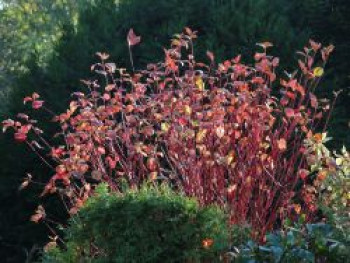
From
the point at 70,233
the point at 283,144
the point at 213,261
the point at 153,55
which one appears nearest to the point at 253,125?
the point at 283,144

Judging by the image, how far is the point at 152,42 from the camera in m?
7.34

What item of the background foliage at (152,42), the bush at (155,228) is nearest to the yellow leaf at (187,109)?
the bush at (155,228)

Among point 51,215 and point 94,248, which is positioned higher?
point 94,248

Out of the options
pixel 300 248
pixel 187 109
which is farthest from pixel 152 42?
pixel 300 248

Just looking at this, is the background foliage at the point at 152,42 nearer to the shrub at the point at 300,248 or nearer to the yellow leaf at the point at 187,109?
the yellow leaf at the point at 187,109

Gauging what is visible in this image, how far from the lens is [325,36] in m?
8.02

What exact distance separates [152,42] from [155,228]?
136 inches

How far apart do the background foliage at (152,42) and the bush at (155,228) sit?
2.85 m

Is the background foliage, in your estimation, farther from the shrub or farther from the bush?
the shrub

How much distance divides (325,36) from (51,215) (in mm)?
3482

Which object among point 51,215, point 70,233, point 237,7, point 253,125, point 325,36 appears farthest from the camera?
point 325,36

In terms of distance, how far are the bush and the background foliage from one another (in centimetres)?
285

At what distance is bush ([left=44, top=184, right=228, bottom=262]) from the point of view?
4.19m

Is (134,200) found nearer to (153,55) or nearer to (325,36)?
(153,55)
